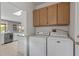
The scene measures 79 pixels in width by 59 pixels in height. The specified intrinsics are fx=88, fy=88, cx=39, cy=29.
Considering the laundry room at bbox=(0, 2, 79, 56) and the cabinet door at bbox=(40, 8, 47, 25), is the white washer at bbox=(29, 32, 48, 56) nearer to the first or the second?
the laundry room at bbox=(0, 2, 79, 56)

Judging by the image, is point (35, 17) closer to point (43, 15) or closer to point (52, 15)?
point (43, 15)

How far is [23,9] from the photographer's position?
1988mm

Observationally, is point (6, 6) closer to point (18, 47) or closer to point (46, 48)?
point (18, 47)

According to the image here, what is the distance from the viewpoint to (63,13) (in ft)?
6.79

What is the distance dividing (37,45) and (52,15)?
0.85 m

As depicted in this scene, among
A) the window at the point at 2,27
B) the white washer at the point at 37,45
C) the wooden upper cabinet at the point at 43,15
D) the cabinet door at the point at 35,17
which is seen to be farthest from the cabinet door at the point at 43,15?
the window at the point at 2,27

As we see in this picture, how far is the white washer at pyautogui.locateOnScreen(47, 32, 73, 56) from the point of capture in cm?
174

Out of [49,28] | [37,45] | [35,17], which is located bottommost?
[37,45]

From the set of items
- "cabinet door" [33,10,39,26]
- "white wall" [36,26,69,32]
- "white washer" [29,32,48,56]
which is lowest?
"white washer" [29,32,48,56]

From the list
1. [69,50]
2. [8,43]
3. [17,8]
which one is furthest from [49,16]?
[8,43]

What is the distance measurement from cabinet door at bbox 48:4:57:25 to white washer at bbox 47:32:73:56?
471mm

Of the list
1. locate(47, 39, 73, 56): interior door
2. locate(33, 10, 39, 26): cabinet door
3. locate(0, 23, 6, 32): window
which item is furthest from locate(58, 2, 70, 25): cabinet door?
locate(0, 23, 6, 32): window

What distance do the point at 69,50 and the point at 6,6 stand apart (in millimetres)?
1523

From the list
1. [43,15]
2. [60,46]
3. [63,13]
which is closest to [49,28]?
[43,15]
